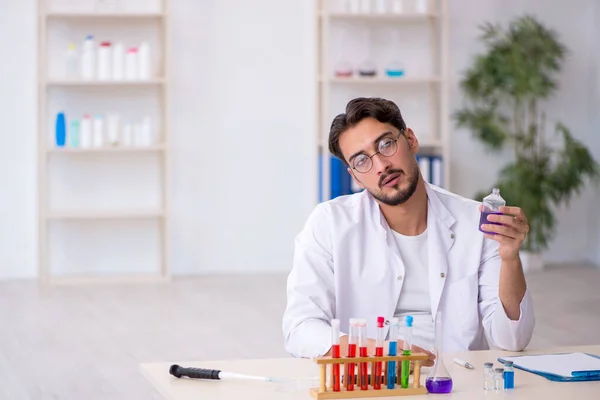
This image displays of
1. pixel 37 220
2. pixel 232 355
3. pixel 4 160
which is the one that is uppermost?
pixel 4 160

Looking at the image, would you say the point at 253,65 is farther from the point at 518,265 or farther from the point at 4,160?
the point at 518,265

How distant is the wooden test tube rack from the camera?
5.97 feet

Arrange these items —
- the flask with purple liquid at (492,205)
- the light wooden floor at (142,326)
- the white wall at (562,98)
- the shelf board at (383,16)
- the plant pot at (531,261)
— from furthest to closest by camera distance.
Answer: the white wall at (562,98)
the plant pot at (531,261)
the shelf board at (383,16)
the light wooden floor at (142,326)
the flask with purple liquid at (492,205)

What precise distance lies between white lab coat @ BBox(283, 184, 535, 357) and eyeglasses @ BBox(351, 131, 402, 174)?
0.55 ft

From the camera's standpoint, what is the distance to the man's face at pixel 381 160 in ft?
7.84

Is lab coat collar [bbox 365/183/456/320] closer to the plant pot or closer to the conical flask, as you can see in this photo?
the conical flask

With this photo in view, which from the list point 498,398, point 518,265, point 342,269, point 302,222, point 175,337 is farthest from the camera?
point 302,222

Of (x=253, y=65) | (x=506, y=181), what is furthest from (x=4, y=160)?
(x=506, y=181)

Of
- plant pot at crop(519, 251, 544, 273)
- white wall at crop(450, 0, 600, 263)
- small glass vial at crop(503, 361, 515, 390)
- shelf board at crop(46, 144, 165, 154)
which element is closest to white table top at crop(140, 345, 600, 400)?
small glass vial at crop(503, 361, 515, 390)

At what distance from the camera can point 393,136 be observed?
2414 millimetres

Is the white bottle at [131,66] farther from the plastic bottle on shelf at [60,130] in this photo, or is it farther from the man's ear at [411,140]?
the man's ear at [411,140]

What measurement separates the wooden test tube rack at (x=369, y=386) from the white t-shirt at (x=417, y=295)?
0.60 metres

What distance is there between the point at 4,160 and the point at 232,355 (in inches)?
102

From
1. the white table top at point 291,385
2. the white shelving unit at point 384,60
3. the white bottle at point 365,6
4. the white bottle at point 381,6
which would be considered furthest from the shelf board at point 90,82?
the white table top at point 291,385
